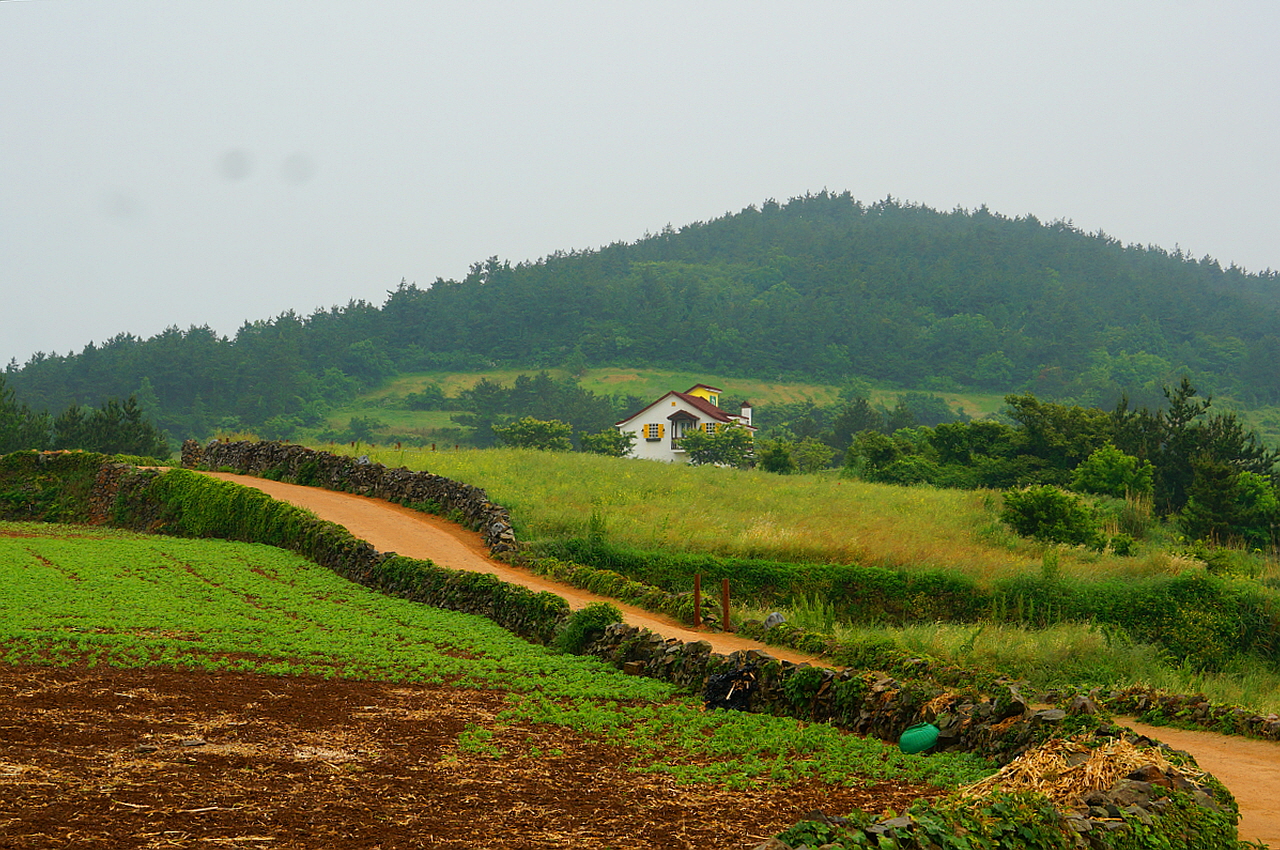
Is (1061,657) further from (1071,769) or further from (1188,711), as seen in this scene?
(1071,769)

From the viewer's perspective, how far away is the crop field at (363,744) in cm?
761

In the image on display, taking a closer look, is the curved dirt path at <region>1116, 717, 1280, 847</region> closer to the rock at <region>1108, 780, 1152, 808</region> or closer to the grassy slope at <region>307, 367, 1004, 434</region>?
the rock at <region>1108, 780, 1152, 808</region>

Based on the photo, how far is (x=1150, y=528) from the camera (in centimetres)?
3428

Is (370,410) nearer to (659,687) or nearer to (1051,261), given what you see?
(659,687)

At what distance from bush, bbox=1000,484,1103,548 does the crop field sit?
1827cm

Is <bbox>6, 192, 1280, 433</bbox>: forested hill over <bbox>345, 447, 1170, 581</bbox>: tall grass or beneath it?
over

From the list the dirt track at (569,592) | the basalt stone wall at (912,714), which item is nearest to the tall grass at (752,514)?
the dirt track at (569,592)

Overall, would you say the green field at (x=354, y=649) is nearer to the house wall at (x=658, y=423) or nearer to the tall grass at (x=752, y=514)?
the tall grass at (x=752, y=514)

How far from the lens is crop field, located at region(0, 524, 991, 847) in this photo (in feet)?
25.0

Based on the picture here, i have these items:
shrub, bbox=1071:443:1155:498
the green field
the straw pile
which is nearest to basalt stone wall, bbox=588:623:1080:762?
the green field

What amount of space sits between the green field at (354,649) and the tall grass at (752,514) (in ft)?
25.9

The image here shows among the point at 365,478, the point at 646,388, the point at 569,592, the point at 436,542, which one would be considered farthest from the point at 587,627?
the point at 646,388

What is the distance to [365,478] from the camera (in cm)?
3269

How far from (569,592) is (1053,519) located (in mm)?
15697
